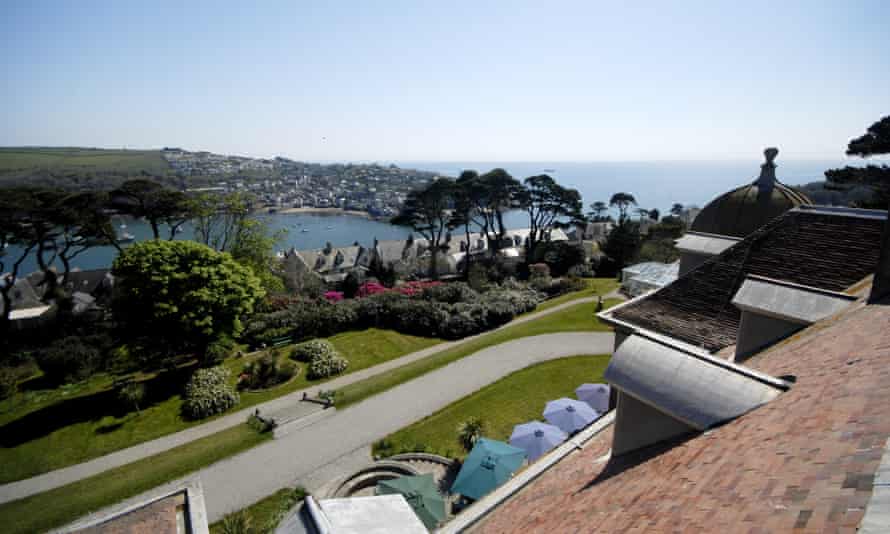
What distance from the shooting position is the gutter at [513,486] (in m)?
7.17

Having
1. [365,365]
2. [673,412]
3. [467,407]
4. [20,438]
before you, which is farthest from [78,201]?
[673,412]

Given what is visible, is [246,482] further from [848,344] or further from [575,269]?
[575,269]

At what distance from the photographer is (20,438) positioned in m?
19.3

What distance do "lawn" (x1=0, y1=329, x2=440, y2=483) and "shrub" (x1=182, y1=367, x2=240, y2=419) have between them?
1.69 feet

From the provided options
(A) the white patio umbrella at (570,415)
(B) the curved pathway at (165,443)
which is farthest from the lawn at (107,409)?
(A) the white patio umbrella at (570,415)

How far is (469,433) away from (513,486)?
1026 cm

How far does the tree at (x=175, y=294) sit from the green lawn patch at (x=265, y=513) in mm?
10609

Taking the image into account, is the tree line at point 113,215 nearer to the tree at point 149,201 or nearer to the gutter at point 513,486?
the tree at point 149,201

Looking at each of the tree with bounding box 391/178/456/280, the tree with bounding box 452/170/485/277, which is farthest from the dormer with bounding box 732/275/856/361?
the tree with bounding box 391/178/456/280

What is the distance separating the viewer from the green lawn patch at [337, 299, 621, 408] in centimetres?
2271

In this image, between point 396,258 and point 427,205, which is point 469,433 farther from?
point 396,258

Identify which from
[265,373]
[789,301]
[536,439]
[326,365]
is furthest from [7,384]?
[789,301]

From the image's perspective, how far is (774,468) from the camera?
3393 mm

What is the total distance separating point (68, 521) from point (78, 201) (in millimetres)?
33260
